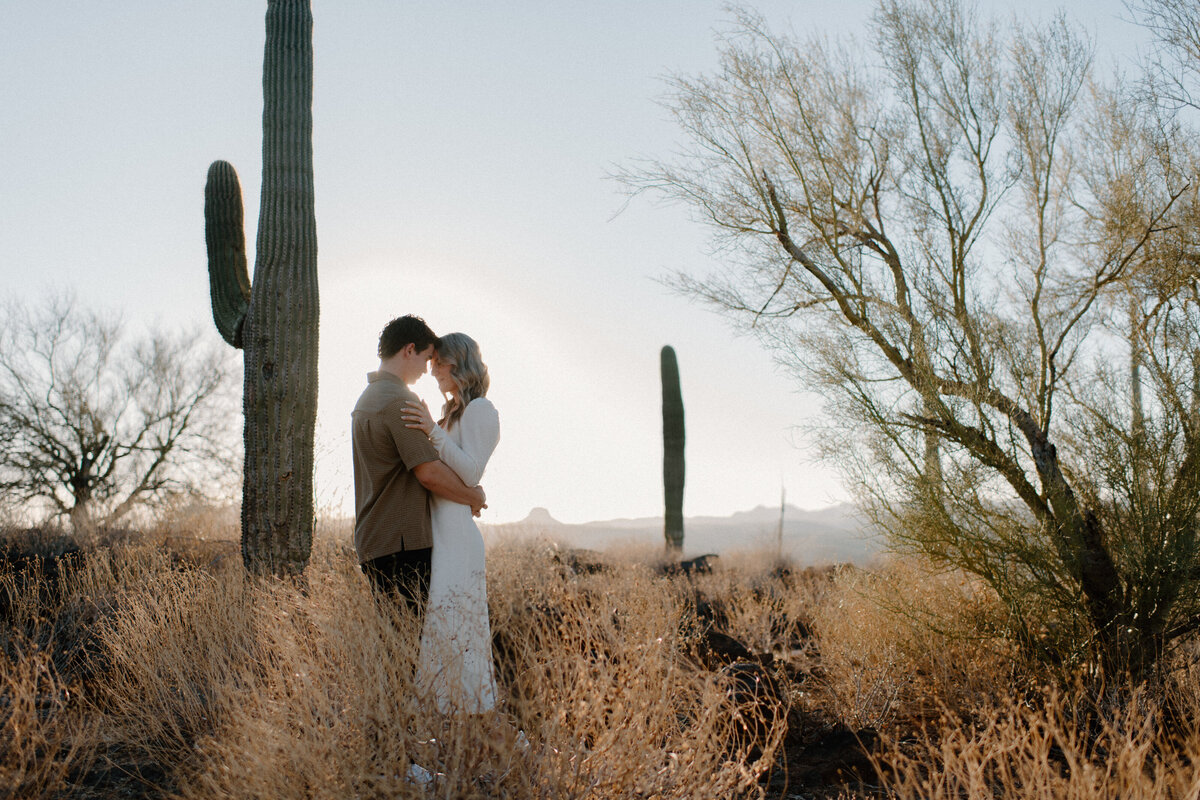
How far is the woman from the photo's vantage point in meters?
3.11

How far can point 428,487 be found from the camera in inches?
132

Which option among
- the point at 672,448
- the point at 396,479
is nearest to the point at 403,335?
the point at 396,479

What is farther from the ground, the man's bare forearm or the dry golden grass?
the man's bare forearm

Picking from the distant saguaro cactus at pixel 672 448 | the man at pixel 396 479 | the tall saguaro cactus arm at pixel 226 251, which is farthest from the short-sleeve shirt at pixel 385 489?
the distant saguaro cactus at pixel 672 448

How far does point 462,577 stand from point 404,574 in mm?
261

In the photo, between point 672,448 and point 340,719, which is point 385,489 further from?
point 672,448

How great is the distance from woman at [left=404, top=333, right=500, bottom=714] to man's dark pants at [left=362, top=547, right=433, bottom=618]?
2.5 inches

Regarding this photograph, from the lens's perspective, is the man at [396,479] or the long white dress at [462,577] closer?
the long white dress at [462,577]

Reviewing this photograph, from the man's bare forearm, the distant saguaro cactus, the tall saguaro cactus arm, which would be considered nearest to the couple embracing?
the man's bare forearm

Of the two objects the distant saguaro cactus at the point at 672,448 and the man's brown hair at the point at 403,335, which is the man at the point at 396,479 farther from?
the distant saguaro cactus at the point at 672,448

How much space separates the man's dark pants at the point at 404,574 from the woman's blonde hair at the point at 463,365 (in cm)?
66

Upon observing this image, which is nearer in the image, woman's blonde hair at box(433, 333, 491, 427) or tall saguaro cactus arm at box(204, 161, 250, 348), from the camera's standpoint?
woman's blonde hair at box(433, 333, 491, 427)

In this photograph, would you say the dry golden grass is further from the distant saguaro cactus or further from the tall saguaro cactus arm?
the distant saguaro cactus

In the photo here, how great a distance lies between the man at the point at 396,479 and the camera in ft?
10.8
